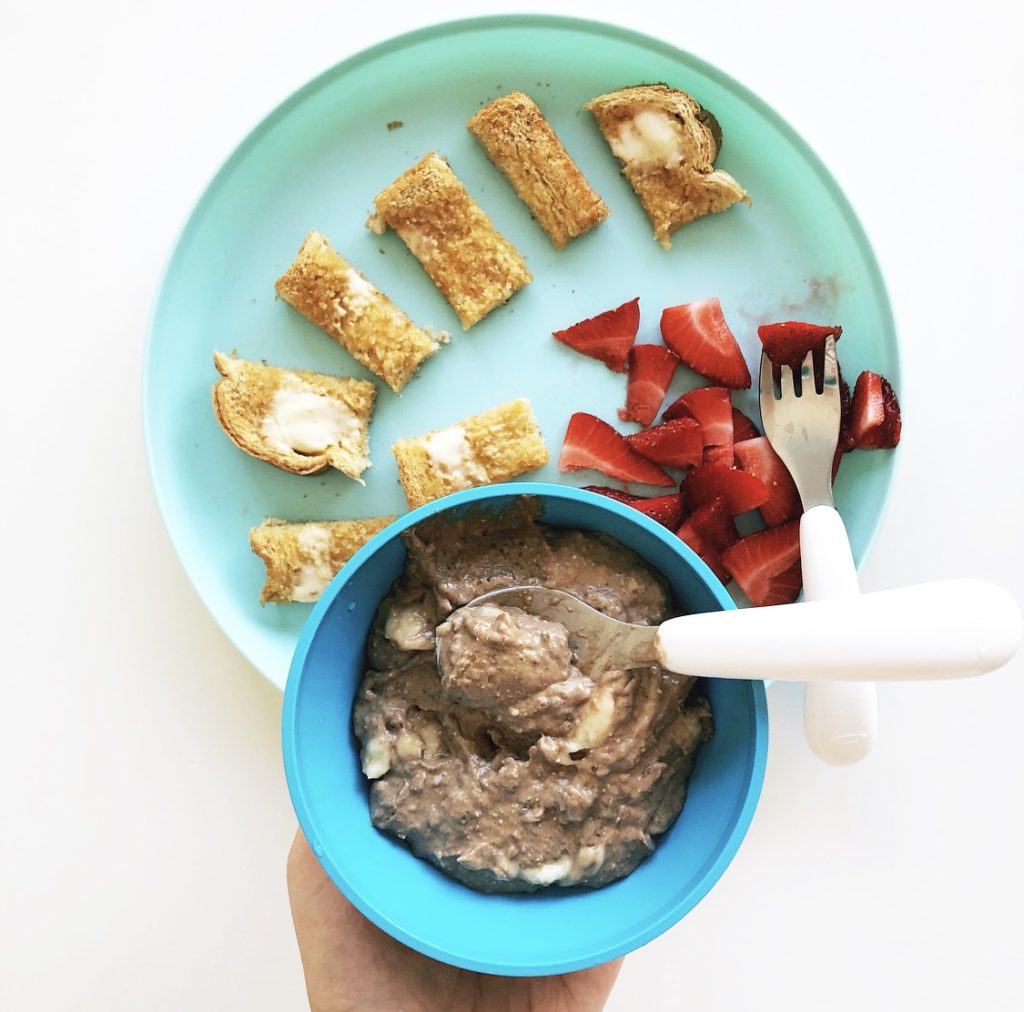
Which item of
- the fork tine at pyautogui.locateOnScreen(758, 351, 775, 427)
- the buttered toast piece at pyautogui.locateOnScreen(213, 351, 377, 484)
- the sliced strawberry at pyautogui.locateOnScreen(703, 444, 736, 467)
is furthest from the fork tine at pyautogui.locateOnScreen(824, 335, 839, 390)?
the buttered toast piece at pyautogui.locateOnScreen(213, 351, 377, 484)

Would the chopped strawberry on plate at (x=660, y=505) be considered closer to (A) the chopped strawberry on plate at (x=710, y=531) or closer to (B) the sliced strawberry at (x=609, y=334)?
(A) the chopped strawberry on plate at (x=710, y=531)

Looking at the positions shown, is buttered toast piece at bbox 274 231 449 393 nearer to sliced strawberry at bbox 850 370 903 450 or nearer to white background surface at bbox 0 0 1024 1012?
white background surface at bbox 0 0 1024 1012

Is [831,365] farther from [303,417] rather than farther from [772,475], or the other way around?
[303,417]

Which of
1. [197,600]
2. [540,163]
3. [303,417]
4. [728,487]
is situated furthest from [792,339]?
[197,600]

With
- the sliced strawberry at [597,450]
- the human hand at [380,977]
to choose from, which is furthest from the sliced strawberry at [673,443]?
the human hand at [380,977]

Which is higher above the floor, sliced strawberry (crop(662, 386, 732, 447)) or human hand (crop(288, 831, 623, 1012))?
sliced strawberry (crop(662, 386, 732, 447))

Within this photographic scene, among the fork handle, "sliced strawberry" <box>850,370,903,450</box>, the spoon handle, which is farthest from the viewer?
"sliced strawberry" <box>850,370,903,450</box>
